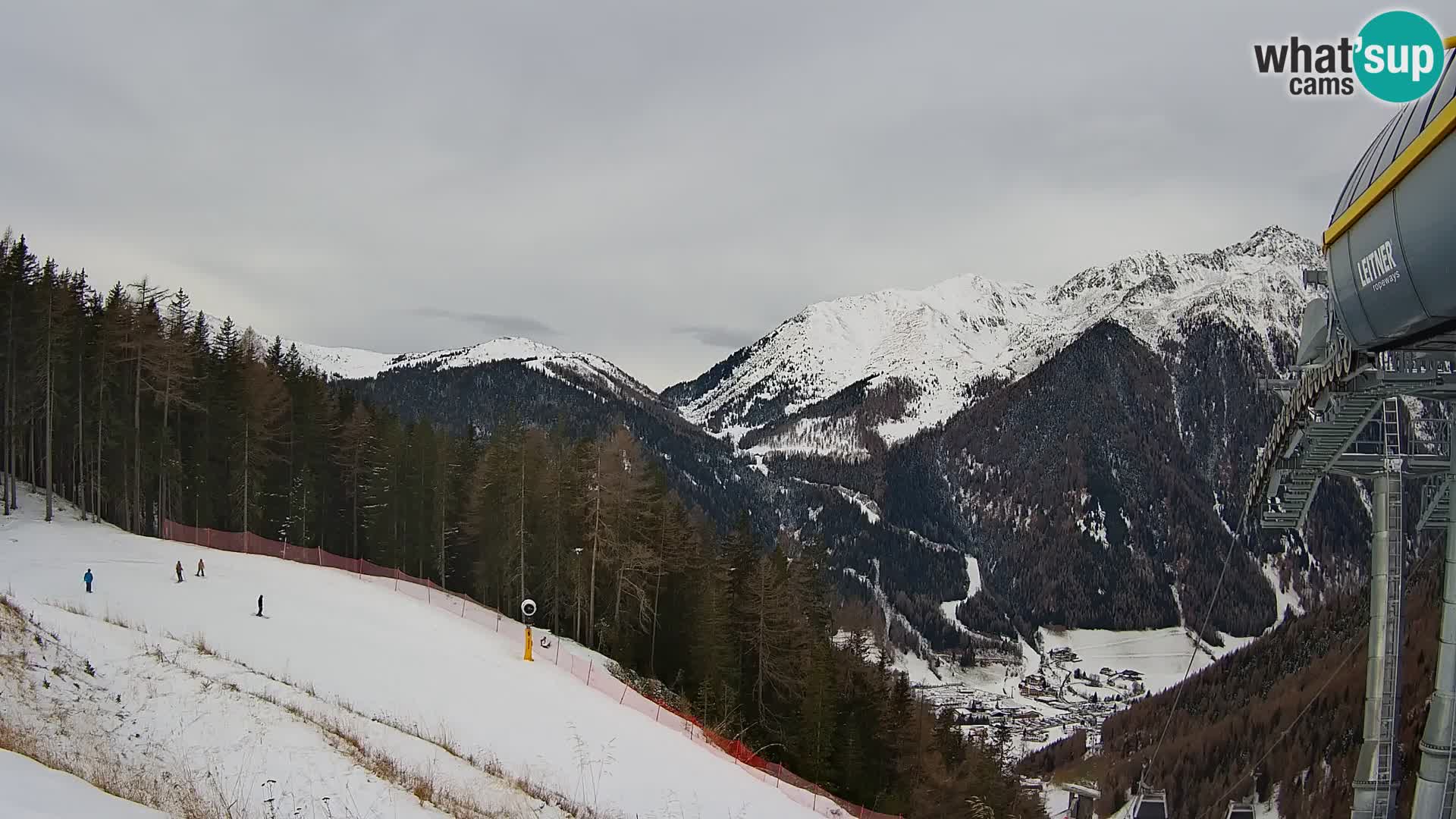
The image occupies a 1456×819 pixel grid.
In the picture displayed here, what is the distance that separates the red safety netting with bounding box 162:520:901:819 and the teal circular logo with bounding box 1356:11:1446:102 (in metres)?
17.5

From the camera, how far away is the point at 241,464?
4412 cm

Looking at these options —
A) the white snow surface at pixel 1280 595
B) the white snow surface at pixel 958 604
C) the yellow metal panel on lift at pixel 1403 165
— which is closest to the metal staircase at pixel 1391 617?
the yellow metal panel on lift at pixel 1403 165

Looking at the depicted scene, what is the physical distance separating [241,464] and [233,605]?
2039cm

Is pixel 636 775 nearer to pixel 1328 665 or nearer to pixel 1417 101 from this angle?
pixel 1417 101

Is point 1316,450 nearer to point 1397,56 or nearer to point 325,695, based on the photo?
point 1397,56

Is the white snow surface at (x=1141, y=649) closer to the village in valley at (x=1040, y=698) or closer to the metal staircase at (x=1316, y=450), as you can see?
the village in valley at (x=1040, y=698)

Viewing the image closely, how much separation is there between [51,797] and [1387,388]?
56.3 feet

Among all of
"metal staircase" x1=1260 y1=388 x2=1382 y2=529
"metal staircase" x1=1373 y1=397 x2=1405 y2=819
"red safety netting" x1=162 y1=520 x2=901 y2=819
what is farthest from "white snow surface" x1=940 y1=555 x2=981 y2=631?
"metal staircase" x1=1373 y1=397 x2=1405 y2=819

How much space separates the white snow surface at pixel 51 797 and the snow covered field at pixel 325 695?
2.39 metres

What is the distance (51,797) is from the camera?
6734mm

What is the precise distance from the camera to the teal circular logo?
1069 centimetres

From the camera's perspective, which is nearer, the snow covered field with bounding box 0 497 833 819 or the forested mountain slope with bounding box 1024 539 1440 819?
the snow covered field with bounding box 0 497 833 819

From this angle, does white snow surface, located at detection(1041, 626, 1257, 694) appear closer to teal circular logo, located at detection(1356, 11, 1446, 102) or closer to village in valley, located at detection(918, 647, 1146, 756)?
village in valley, located at detection(918, 647, 1146, 756)

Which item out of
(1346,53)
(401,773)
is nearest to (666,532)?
(401,773)
